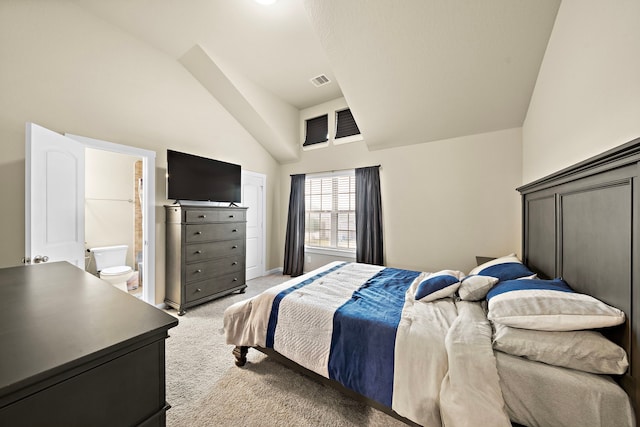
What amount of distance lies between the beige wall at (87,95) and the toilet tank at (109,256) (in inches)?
56.2

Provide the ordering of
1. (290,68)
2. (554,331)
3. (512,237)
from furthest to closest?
(290,68) → (512,237) → (554,331)

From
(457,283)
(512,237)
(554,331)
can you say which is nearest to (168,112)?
(457,283)

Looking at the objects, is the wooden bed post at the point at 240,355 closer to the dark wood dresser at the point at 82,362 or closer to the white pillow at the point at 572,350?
the dark wood dresser at the point at 82,362

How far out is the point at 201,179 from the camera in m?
3.39

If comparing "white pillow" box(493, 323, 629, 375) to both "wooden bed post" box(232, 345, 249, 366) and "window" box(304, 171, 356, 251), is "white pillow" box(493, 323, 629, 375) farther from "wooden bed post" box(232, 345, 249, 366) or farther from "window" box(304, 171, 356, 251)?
"window" box(304, 171, 356, 251)

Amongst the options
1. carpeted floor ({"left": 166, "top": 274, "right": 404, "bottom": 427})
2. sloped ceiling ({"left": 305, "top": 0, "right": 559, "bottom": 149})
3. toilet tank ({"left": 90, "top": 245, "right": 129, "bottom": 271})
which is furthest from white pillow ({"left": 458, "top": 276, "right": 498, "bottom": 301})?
toilet tank ({"left": 90, "top": 245, "right": 129, "bottom": 271})

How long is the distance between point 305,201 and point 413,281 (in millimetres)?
2892

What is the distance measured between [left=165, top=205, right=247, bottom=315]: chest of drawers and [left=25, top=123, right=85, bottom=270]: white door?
89 cm

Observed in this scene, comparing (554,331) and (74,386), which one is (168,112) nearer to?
(74,386)

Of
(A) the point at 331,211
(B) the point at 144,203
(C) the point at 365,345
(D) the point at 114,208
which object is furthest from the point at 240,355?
(D) the point at 114,208

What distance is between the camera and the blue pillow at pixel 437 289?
1.86 m

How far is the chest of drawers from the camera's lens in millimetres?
2969

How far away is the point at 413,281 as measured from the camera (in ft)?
7.68

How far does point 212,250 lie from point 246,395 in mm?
2058
